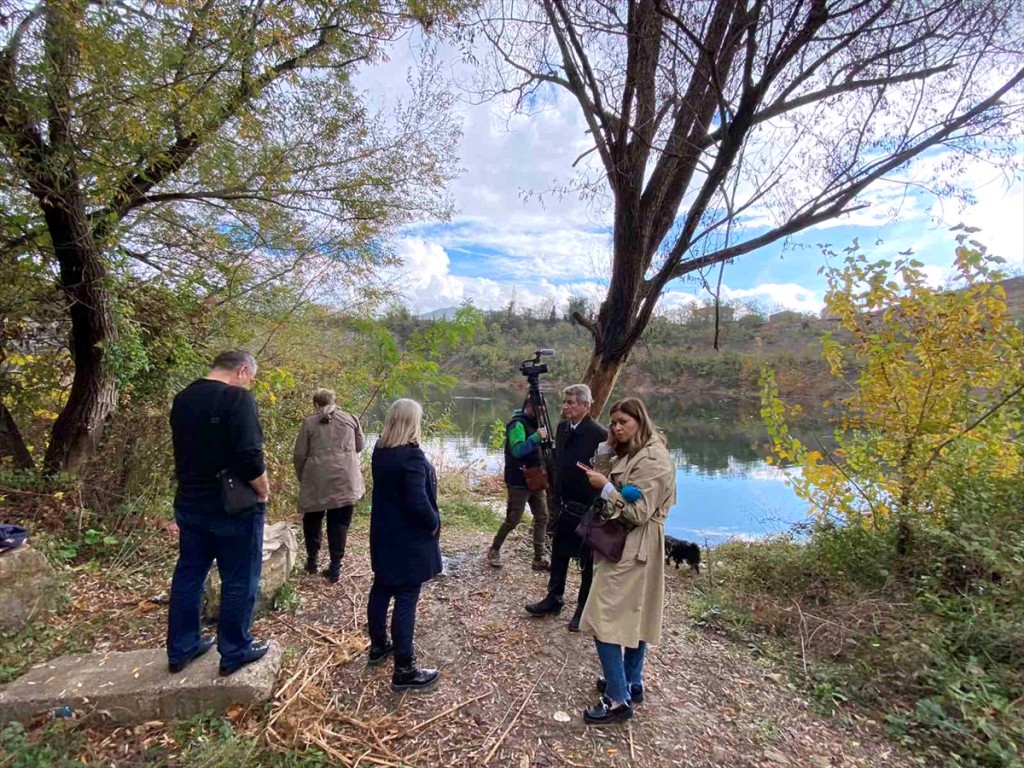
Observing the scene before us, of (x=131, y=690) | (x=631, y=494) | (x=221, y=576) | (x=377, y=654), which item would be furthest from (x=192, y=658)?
(x=631, y=494)

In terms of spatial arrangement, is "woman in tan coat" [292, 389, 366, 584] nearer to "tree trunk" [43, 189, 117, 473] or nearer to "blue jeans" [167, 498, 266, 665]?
"blue jeans" [167, 498, 266, 665]

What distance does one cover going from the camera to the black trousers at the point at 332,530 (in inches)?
149

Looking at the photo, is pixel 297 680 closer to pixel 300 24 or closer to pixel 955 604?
pixel 955 604

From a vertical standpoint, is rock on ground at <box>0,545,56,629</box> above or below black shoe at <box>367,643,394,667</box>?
above

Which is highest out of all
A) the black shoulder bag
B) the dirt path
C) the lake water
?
the black shoulder bag

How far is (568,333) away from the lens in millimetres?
41062

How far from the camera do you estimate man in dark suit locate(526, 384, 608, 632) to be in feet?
10.1

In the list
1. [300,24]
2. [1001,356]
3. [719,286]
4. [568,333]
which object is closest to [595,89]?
[719,286]

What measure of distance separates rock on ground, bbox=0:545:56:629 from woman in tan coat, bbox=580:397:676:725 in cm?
309

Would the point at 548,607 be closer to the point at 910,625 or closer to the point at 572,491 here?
the point at 572,491

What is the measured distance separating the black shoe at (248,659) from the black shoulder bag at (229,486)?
2.28ft

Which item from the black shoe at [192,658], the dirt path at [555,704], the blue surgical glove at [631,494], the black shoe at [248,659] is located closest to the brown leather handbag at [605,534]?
the blue surgical glove at [631,494]

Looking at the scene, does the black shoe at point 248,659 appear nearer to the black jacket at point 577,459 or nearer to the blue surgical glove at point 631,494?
the black jacket at point 577,459

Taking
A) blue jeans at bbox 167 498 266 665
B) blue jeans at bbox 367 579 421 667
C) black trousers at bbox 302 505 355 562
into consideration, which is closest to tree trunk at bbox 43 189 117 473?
black trousers at bbox 302 505 355 562
